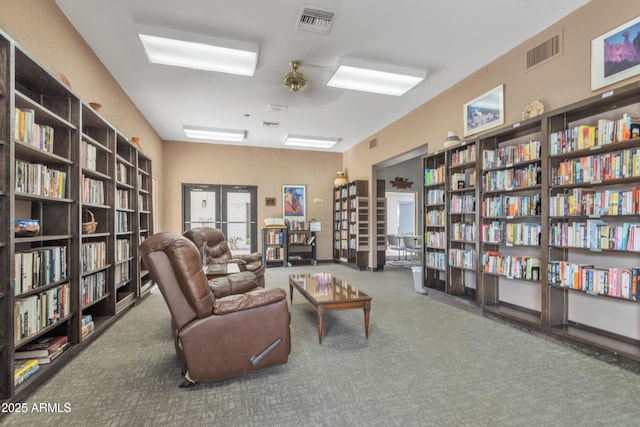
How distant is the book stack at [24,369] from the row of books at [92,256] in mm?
830

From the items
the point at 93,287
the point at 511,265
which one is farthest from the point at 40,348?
the point at 511,265

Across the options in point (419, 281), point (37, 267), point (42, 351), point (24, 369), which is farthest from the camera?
point (419, 281)

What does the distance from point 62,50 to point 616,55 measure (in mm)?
5175

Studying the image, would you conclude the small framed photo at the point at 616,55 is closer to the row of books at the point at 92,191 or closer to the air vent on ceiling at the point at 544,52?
the air vent on ceiling at the point at 544,52

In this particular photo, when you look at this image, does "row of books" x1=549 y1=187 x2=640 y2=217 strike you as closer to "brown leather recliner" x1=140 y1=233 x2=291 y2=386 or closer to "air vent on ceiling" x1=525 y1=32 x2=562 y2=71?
"air vent on ceiling" x1=525 y1=32 x2=562 y2=71

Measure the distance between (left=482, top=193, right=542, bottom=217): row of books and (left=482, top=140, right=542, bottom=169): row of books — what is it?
40 cm

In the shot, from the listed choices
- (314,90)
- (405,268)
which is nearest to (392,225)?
(405,268)

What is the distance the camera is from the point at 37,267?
2.27 metres

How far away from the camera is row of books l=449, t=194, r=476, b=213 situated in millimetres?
4195

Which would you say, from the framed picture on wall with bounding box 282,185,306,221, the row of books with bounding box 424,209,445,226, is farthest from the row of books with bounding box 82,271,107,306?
the framed picture on wall with bounding box 282,185,306,221

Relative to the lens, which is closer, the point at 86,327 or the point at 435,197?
the point at 86,327

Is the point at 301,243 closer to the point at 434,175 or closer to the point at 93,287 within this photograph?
the point at 434,175

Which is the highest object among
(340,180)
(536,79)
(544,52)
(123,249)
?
(544,52)

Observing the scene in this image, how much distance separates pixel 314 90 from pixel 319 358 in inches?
152
